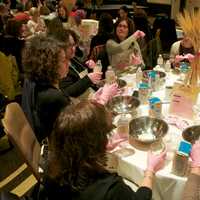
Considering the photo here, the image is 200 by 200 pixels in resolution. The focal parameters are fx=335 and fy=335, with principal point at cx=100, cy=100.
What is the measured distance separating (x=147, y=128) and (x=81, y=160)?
0.89 meters

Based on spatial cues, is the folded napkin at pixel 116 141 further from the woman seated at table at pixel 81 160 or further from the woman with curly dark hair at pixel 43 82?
the woman seated at table at pixel 81 160

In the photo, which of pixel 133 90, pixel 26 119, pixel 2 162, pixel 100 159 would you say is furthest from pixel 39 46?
pixel 2 162

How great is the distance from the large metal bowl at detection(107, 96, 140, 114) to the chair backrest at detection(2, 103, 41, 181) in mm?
574

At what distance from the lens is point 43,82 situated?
83.6 inches

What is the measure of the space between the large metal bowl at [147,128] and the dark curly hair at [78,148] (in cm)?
67

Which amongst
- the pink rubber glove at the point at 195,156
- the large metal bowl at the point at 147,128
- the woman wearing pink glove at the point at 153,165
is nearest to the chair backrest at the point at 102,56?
the large metal bowl at the point at 147,128

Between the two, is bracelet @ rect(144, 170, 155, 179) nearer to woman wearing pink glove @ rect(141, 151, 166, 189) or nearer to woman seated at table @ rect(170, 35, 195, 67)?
woman wearing pink glove @ rect(141, 151, 166, 189)

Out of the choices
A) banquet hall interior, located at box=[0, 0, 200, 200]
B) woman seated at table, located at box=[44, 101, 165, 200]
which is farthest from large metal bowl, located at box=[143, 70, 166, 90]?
woman seated at table, located at box=[44, 101, 165, 200]

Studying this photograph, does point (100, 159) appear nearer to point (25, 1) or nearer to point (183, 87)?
point (183, 87)

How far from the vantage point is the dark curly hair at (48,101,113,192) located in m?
1.27

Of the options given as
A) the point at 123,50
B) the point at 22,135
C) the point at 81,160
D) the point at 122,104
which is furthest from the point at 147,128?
the point at 123,50

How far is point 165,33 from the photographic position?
17.4 feet

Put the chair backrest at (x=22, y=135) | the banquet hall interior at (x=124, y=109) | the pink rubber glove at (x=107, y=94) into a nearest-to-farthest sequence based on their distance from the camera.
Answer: the banquet hall interior at (x=124, y=109) < the chair backrest at (x=22, y=135) < the pink rubber glove at (x=107, y=94)

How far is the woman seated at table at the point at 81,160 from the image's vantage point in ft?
4.15
